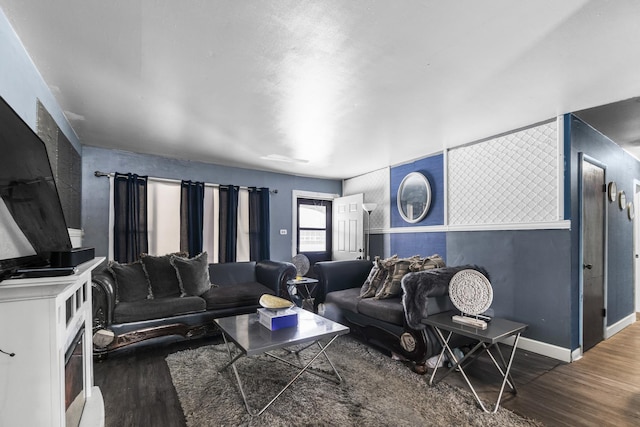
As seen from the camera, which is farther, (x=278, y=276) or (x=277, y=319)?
(x=278, y=276)

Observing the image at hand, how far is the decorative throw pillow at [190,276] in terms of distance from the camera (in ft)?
11.1

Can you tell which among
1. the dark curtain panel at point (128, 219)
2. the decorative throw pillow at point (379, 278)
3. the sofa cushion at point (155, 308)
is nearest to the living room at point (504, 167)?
the dark curtain panel at point (128, 219)

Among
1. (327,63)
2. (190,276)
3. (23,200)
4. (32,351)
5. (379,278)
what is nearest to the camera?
(32,351)

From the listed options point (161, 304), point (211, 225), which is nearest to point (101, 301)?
point (161, 304)

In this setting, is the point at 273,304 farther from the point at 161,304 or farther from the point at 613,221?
the point at 613,221

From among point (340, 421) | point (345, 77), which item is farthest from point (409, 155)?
point (340, 421)

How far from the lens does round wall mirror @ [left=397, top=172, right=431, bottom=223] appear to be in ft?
14.3

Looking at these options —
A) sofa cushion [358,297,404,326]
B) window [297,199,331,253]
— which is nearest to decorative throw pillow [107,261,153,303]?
sofa cushion [358,297,404,326]

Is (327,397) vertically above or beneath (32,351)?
beneath

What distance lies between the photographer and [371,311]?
292 centimetres

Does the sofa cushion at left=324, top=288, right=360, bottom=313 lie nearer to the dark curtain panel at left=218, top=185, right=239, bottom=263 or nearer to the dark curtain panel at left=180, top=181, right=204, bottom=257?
the dark curtain panel at left=218, top=185, right=239, bottom=263

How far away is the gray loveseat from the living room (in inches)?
34.3

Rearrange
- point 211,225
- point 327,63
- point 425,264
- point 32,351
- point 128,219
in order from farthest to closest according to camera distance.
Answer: point 211,225
point 128,219
point 425,264
point 327,63
point 32,351

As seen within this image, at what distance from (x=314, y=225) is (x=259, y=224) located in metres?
1.28
